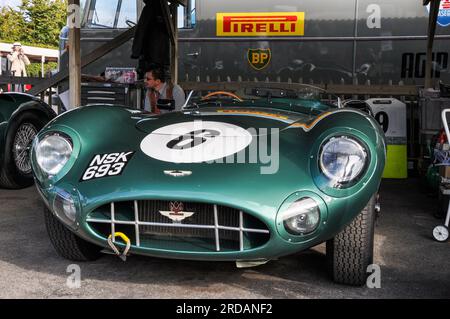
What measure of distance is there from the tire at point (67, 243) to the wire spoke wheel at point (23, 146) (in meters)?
2.23

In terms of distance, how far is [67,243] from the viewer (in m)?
2.62

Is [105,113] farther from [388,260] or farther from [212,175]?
[388,260]

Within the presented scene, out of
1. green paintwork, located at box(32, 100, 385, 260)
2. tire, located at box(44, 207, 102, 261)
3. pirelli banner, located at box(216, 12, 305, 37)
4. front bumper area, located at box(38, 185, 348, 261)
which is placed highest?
pirelli banner, located at box(216, 12, 305, 37)

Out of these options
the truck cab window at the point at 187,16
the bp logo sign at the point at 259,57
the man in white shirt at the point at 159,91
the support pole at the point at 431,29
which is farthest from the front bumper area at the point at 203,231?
the truck cab window at the point at 187,16

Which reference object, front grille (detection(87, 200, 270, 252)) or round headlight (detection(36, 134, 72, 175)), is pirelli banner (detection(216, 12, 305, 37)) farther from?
front grille (detection(87, 200, 270, 252))

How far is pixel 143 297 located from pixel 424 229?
2254mm

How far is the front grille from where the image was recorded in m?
2.13

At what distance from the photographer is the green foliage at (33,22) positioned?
1097 inches

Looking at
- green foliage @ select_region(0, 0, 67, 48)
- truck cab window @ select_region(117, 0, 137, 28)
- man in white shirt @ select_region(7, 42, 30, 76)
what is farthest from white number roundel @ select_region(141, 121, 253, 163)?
green foliage @ select_region(0, 0, 67, 48)

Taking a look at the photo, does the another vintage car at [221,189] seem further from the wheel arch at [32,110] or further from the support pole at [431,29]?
the support pole at [431,29]

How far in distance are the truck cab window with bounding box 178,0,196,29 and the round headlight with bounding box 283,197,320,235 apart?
585 cm

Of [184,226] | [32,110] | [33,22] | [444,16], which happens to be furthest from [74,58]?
[33,22]
